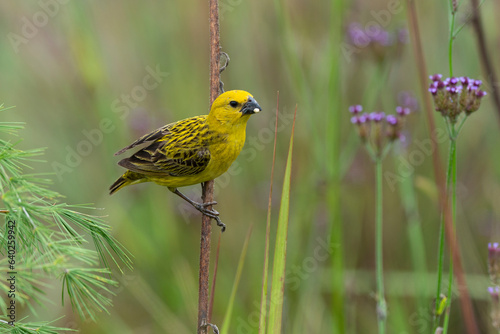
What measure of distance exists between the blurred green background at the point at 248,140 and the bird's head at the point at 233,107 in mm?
939

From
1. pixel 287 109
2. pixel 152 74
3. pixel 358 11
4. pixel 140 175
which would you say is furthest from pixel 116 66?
pixel 140 175

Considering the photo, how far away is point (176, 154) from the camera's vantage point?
10.1 ft

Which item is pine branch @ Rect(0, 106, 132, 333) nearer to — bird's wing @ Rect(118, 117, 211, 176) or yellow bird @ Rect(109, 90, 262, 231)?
yellow bird @ Rect(109, 90, 262, 231)

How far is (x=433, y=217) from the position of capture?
483cm

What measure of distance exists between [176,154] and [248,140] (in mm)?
2041

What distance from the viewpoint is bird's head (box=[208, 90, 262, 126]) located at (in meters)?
2.74

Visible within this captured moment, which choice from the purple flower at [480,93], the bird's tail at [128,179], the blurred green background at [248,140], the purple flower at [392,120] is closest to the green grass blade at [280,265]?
the purple flower at [480,93]

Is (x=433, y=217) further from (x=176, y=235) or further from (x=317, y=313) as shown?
(x=176, y=235)

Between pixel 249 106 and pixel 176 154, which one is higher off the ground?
pixel 249 106

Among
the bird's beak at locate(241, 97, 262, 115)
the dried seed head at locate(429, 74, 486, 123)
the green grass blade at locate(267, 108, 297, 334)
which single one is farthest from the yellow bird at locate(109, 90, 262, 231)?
the dried seed head at locate(429, 74, 486, 123)

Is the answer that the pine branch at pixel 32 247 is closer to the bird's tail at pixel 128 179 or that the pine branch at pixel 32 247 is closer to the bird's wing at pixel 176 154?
the bird's wing at pixel 176 154

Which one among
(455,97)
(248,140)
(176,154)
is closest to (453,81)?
(455,97)

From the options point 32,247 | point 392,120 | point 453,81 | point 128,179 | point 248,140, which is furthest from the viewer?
point 248,140

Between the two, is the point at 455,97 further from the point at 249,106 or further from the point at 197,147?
the point at 197,147
